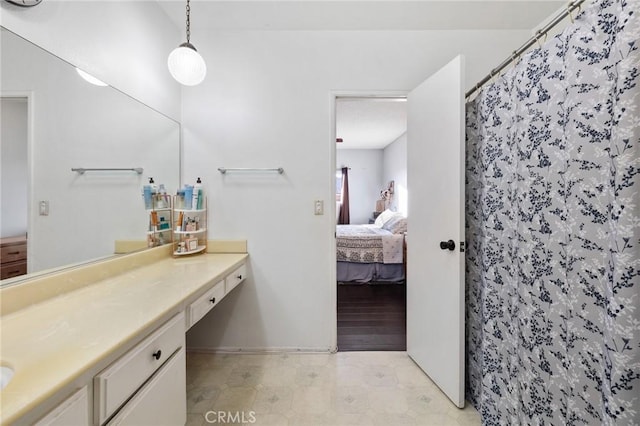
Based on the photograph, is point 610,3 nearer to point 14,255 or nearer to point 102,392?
point 102,392

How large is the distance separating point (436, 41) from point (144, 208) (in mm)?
2407

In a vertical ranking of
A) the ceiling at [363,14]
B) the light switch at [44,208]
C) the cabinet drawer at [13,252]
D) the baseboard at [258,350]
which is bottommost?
the baseboard at [258,350]

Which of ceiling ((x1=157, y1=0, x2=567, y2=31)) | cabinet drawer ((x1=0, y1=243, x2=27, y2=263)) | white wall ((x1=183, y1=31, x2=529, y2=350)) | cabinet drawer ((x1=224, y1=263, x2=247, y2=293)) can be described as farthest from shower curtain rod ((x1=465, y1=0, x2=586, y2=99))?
cabinet drawer ((x1=0, y1=243, x2=27, y2=263))

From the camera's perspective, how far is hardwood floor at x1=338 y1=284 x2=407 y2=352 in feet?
6.93

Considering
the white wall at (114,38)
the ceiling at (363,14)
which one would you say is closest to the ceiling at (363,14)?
the ceiling at (363,14)

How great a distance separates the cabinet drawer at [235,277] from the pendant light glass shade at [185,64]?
3.84ft

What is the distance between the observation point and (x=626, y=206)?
71cm

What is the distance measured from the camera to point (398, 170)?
216 inches

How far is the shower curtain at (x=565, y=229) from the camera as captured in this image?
720mm

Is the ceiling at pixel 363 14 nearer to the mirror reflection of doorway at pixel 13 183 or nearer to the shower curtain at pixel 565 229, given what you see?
the shower curtain at pixel 565 229

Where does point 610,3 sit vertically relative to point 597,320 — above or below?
above

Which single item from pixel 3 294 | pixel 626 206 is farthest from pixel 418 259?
pixel 3 294

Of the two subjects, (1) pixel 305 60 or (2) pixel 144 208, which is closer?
(2) pixel 144 208

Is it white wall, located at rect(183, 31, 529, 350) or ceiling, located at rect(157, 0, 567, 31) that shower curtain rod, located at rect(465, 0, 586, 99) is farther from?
white wall, located at rect(183, 31, 529, 350)
